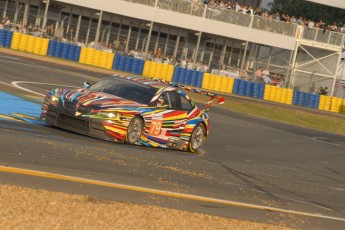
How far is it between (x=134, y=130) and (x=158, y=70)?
105 feet

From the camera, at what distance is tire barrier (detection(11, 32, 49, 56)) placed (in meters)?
45.4

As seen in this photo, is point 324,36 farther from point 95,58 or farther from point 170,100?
point 170,100

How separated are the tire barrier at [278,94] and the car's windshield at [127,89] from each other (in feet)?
114

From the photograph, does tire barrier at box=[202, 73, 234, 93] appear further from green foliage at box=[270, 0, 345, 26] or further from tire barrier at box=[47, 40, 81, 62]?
green foliage at box=[270, 0, 345, 26]

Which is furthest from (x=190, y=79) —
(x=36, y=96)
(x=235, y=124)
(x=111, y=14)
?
(x=36, y=96)

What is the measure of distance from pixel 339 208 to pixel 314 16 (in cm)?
6229

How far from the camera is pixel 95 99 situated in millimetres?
15562

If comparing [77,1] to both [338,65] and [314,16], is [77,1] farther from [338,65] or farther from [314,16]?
→ [314,16]

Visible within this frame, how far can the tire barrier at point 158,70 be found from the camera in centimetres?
Answer: 4766

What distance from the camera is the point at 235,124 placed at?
28.5 meters

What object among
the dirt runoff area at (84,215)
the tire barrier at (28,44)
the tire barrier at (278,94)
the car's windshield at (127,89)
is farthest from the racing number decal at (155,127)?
the tire barrier at (278,94)

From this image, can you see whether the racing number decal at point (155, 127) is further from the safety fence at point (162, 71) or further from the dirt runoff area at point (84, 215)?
the safety fence at point (162, 71)

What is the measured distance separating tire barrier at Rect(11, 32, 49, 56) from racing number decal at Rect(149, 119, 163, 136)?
30.3m

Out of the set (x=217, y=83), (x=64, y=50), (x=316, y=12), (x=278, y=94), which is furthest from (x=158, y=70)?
(x=316, y=12)
